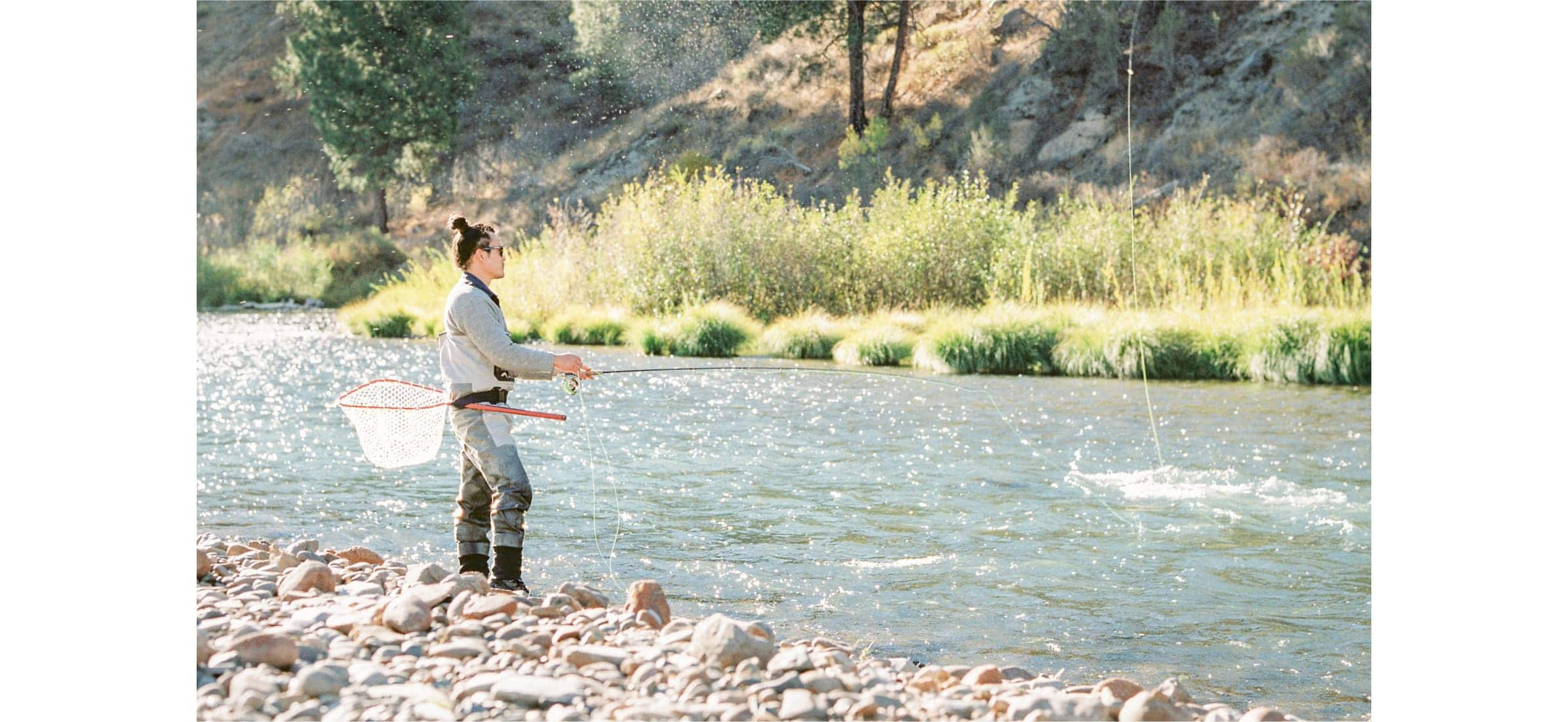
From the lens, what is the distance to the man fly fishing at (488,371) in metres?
Answer: 3.55

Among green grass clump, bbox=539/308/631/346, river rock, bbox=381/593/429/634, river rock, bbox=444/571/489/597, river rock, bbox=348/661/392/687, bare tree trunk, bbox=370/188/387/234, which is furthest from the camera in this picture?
bare tree trunk, bbox=370/188/387/234

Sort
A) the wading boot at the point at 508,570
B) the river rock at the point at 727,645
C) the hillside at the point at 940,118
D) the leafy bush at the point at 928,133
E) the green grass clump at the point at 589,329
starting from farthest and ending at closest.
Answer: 1. the leafy bush at the point at 928,133
2. the hillside at the point at 940,118
3. the green grass clump at the point at 589,329
4. the wading boot at the point at 508,570
5. the river rock at the point at 727,645

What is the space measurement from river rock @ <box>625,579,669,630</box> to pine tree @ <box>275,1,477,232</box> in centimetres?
1890

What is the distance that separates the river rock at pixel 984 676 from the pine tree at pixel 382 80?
19.5m

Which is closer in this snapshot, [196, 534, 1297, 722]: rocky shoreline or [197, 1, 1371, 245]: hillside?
[196, 534, 1297, 722]: rocky shoreline

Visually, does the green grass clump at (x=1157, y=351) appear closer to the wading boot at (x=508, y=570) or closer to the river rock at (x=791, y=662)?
the wading boot at (x=508, y=570)

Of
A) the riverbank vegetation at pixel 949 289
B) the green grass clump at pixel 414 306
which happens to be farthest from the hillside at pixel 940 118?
the green grass clump at pixel 414 306

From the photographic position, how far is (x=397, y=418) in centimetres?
383

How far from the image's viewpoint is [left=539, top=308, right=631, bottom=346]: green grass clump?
12945 mm

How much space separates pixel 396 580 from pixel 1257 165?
49.3ft

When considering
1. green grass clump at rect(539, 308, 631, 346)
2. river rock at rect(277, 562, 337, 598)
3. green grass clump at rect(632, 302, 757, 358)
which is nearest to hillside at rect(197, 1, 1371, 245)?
green grass clump at rect(632, 302, 757, 358)

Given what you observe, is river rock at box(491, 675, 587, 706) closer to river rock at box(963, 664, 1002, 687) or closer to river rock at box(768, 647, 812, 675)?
river rock at box(768, 647, 812, 675)

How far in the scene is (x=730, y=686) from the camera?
108 inches
